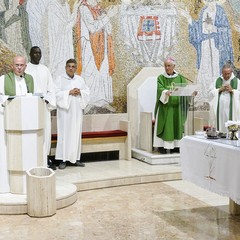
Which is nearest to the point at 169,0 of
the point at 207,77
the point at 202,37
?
the point at 202,37

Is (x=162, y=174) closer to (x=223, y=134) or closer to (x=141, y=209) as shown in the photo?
(x=141, y=209)

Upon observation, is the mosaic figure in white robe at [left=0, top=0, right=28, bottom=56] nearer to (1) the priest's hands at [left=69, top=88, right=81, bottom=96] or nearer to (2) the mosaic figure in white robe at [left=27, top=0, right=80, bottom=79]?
(2) the mosaic figure in white robe at [left=27, top=0, right=80, bottom=79]

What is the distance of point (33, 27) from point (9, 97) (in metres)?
3.59

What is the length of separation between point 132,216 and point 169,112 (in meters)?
3.46

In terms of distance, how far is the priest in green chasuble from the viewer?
30.5ft

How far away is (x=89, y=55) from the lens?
33.2 feet

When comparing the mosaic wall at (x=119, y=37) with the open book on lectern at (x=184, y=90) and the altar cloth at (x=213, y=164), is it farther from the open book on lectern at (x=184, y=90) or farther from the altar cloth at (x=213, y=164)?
the altar cloth at (x=213, y=164)

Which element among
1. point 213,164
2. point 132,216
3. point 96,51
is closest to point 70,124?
point 96,51

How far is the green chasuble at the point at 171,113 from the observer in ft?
30.5

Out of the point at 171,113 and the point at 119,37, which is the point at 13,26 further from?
the point at 171,113

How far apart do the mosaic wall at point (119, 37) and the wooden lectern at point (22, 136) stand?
3.12 meters

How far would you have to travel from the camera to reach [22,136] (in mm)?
6465

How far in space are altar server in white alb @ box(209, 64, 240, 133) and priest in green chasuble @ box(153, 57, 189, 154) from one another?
0.71 m

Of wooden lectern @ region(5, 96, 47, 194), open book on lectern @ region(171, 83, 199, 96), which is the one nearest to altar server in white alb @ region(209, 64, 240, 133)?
open book on lectern @ region(171, 83, 199, 96)
